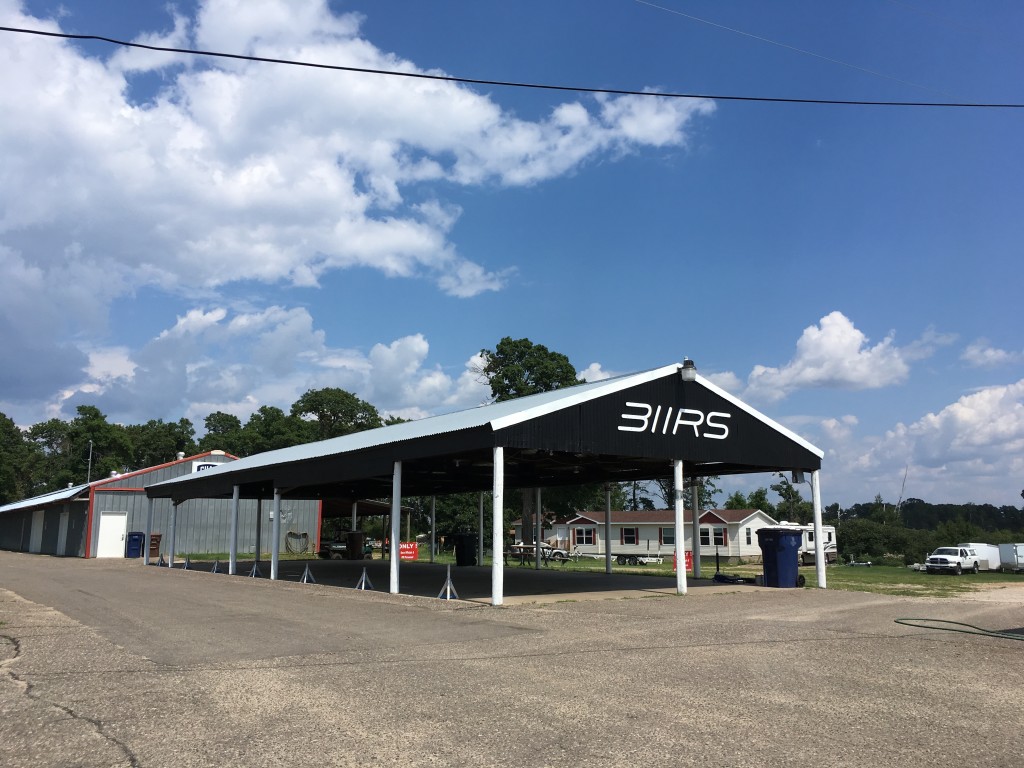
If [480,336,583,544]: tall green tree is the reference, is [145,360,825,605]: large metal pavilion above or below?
below

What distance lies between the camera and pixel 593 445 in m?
17.8

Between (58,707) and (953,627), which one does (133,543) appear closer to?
(58,707)

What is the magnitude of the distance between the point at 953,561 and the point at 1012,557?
18.3ft

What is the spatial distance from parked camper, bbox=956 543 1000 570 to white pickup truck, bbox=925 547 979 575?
2.36 feet

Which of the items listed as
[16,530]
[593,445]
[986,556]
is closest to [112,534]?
[16,530]

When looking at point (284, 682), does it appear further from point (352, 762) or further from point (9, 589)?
point (9, 589)

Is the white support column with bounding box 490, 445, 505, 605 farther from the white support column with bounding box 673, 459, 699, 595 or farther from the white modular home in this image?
the white modular home

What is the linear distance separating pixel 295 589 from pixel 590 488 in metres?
33.1

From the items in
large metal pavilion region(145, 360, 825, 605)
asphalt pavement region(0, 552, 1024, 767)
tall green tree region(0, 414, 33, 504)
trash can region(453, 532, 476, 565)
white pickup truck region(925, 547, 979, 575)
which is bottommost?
white pickup truck region(925, 547, 979, 575)

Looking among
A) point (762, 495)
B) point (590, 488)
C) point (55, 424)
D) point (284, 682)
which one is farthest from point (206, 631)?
point (55, 424)

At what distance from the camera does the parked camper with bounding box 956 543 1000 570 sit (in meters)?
41.0

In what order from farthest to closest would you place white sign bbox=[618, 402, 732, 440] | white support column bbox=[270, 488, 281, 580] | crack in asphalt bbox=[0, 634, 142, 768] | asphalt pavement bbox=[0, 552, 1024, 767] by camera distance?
1. white support column bbox=[270, 488, 281, 580]
2. white sign bbox=[618, 402, 732, 440]
3. asphalt pavement bbox=[0, 552, 1024, 767]
4. crack in asphalt bbox=[0, 634, 142, 768]

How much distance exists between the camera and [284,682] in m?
7.95

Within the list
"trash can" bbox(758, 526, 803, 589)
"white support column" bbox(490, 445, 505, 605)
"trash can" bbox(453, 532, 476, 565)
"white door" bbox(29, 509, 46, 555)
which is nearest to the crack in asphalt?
"white support column" bbox(490, 445, 505, 605)
